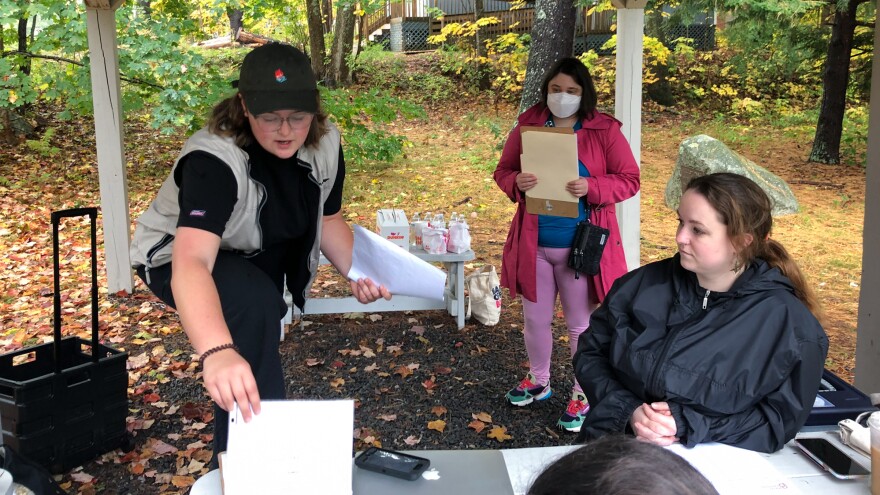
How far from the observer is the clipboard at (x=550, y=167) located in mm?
4012

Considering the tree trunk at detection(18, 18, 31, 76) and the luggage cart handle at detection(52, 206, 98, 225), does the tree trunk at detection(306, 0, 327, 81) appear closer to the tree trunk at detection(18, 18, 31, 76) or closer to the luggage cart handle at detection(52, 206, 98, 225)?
the tree trunk at detection(18, 18, 31, 76)

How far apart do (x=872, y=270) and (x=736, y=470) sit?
236 centimetres

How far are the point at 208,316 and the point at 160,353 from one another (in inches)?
156

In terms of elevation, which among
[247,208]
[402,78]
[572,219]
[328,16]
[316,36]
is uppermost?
[328,16]

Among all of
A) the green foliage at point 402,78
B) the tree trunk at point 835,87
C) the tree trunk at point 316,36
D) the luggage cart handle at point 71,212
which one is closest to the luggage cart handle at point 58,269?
the luggage cart handle at point 71,212

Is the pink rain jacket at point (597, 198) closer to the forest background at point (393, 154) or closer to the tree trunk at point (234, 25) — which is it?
the forest background at point (393, 154)

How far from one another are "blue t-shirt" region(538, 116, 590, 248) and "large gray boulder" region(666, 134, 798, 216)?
6741 mm

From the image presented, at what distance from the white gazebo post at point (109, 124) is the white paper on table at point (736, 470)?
565 cm

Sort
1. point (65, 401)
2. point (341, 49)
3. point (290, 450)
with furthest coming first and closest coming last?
point (341, 49) → point (65, 401) → point (290, 450)

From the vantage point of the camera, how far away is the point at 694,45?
63.0 feet

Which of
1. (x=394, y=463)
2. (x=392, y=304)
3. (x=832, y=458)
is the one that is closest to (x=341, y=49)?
(x=392, y=304)

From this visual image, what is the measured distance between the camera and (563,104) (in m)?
4.19

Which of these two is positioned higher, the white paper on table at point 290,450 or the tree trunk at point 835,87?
the tree trunk at point 835,87

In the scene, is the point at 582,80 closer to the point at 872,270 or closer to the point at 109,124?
the point at 872,270
